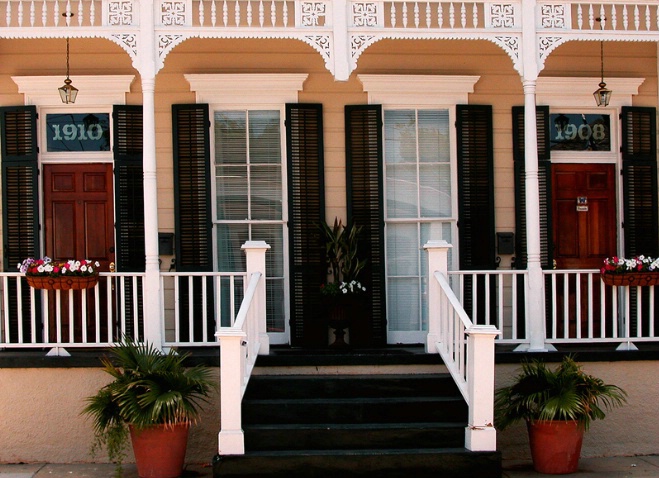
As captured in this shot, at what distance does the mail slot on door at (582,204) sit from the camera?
9.16 metres

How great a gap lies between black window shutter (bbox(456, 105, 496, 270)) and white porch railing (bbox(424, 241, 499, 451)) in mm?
1284

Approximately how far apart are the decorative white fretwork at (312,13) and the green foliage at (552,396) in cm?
345

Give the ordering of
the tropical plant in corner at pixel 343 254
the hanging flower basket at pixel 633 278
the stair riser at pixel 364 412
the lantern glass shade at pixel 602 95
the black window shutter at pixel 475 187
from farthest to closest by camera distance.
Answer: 1. the black window shutter at pixel 475 187
2. the lantern glass shade at pixel 602 95
3. the tropical plant in corner at pixel 343 254
4. the hanging flower basket at pixel 633 278
5. the stair riser at pixel 364 412

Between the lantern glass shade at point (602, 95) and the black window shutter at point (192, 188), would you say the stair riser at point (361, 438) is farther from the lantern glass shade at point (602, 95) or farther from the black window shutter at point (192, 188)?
the lantern glass shade at point (602, 95)

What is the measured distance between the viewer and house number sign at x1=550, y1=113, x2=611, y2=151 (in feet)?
30.1

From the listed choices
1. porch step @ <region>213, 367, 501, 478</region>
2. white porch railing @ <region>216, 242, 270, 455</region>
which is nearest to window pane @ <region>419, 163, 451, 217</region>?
porch step @ <region>213, 367, 501, 478</region>

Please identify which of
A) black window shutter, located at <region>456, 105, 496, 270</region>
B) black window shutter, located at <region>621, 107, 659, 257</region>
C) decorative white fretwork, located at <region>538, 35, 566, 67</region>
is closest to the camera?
decorative white fretwork, located at <region>538, 35, 566, 67</region>

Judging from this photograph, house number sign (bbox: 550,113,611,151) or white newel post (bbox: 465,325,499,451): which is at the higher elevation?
house number sign (bbox: 550,113,611,151)

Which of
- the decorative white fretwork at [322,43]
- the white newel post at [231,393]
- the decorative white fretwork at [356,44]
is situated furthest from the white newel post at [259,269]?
the decorative white fretwork at [356,44]

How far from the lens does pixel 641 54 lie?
30.1ft

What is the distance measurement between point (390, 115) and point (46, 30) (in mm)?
3478

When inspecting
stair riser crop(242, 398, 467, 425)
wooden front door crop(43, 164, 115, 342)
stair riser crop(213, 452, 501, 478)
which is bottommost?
stair riser crop(213, 452, 501, 478)

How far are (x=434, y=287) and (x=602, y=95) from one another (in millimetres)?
2847

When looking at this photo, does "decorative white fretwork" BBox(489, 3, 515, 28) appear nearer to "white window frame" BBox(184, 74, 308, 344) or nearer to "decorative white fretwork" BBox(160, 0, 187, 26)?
"white window frame" BBox(184, 74, 308, 344)
